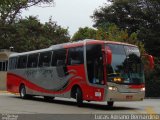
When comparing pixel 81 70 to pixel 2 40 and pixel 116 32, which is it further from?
pixel 2 40

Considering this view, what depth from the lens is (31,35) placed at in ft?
196

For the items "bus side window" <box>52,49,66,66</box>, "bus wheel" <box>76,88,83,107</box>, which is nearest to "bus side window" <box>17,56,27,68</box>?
"bus side window" <box>52,49,66,66</box>

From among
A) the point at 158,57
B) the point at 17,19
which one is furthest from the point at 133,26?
the point at 17,19

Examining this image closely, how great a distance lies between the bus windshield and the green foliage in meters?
34.6

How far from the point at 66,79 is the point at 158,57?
30621mm

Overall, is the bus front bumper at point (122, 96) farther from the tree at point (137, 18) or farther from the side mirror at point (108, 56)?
the tree at point (137, 18)

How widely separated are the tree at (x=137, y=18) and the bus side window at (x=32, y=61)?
25.7 metres

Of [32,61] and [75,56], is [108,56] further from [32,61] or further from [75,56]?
[32,61]

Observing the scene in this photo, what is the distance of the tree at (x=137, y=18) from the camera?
2098 inches

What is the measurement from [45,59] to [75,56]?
4218 millimetres

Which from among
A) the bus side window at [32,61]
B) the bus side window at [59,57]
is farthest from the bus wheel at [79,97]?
the bus side window at [32,61]

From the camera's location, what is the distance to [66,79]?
24188 mm

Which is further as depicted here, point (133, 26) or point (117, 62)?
point (133, 26)

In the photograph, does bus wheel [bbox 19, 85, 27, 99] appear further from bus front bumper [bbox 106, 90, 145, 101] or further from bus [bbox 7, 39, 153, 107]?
bus front bumper [bbox 106, 90, 145, 101]
